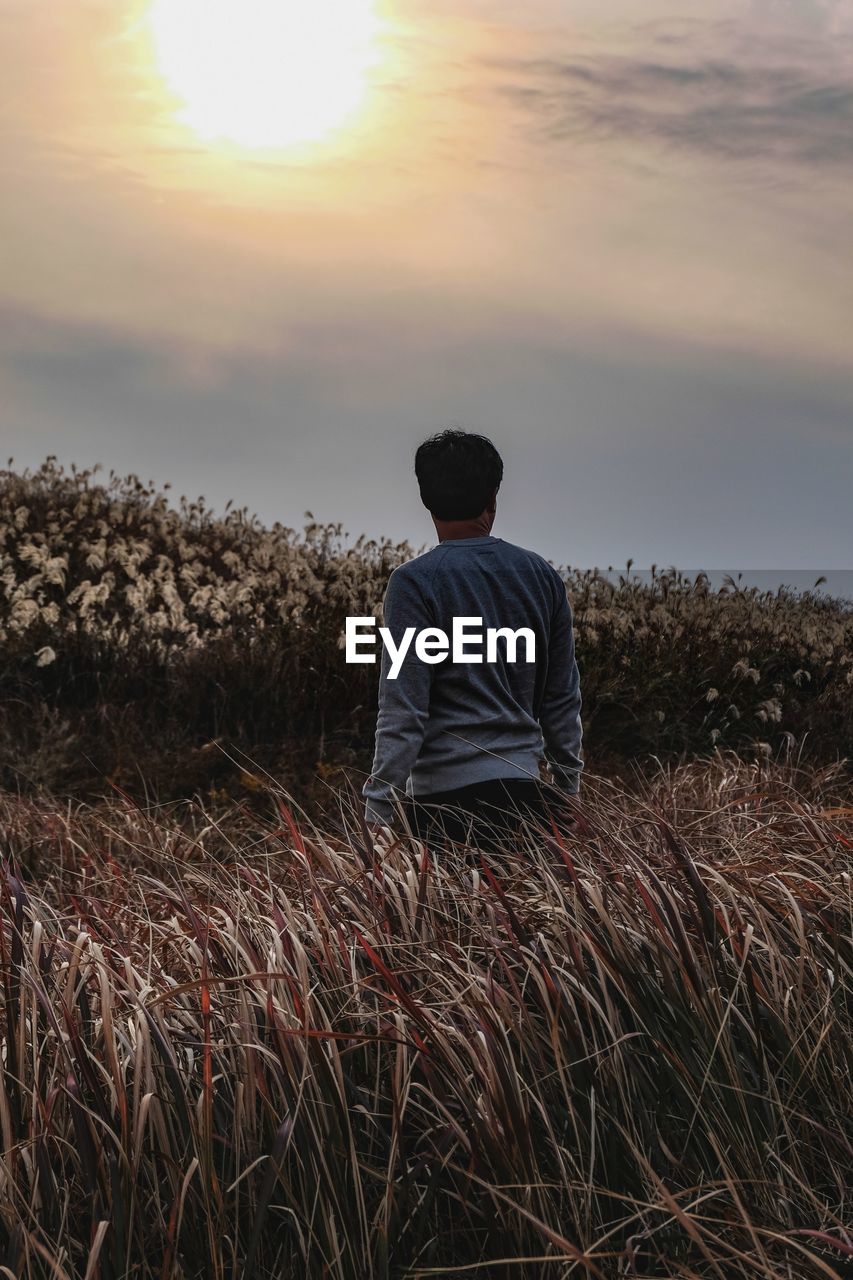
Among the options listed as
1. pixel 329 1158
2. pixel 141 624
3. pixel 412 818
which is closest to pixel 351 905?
pixel 412 818

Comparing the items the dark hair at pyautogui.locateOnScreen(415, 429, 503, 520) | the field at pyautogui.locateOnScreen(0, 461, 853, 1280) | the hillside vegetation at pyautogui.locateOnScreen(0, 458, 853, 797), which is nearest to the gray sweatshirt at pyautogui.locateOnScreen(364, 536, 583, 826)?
the dark hair at pyautogui.locateOnScreen(415, 429, 503, 520)

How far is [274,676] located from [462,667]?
522 centimetres

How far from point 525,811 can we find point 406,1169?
157 cm

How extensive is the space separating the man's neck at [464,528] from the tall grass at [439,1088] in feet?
3.41

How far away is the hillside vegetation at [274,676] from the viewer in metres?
8.41

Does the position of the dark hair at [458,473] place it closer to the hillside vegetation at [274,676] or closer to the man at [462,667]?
the man at [462,667]

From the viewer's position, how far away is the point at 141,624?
381 inches

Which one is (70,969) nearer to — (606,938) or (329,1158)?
(329,1158)

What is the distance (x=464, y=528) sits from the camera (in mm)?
3777

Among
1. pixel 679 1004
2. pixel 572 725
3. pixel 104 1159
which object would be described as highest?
pixel 572 725

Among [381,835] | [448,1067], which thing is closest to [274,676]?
[381,835]

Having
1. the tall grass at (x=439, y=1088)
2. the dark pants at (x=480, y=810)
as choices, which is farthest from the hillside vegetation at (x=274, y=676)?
the tall grass at (x=439, y=1088)

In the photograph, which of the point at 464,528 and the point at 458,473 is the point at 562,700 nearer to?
the point at 464,528

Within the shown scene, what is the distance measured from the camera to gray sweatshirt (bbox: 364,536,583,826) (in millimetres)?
3627
